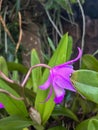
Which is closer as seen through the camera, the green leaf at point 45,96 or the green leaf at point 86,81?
the green leaf at point 86,81

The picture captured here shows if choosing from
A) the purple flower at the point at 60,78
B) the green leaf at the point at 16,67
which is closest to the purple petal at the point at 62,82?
the purple flower at the point at 60,78

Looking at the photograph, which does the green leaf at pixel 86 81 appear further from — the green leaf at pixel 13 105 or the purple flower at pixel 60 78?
the green leaf at pixel 13 105

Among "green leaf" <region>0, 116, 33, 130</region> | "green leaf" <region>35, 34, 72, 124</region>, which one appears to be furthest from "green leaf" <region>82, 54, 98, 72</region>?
"green leaf" <region>0, 116, 33, 130</region>

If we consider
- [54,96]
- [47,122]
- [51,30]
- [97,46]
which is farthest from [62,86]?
[51,30]

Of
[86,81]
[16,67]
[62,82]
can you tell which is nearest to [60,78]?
[62,82]

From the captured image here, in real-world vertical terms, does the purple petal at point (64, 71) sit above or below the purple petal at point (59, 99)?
above

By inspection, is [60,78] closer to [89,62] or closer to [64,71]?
[64,71]
